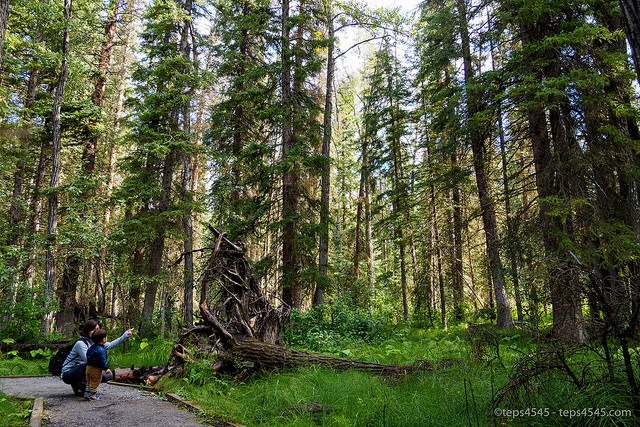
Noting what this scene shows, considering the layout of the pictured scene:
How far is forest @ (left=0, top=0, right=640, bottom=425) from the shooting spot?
161 inches

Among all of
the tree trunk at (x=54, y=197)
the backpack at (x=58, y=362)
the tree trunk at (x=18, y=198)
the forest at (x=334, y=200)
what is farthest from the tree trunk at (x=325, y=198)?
the tree trunk at (x=18, y=198)

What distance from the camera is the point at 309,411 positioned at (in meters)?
4.32

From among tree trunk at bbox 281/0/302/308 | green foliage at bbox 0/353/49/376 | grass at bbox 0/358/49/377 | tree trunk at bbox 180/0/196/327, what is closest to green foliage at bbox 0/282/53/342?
green foliage at bbox 0/353/49/376

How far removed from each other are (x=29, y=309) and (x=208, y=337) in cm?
727

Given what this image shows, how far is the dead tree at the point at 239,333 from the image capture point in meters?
6.14

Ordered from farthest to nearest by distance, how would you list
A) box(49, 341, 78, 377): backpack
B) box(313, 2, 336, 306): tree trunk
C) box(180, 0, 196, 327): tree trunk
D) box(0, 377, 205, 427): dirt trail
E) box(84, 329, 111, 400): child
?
box(180, 0, 196, 327): tree trunk → box(313, 2, 336, 306): tree trunk → box(49, 341, 78, 377): backpack → box(84, 329, 111, 400): child → box(0, 377, 205, 427): dirt trail

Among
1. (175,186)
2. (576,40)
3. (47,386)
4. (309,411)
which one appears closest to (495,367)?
(309,411)

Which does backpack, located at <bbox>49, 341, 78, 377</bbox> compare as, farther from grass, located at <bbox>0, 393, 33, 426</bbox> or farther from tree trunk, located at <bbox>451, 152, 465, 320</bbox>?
tree trunk, located at <bbox>451, 152, 465, 320</bbox>

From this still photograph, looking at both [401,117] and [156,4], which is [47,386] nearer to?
[156,4]

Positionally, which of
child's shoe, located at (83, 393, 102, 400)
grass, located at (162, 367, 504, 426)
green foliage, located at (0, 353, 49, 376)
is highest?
grass, located at (162, 367, 504, 426)

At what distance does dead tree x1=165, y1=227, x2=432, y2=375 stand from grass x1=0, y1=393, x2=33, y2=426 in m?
2.22

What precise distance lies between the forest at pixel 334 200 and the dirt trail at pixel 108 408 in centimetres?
73

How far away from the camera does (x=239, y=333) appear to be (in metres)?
7.04

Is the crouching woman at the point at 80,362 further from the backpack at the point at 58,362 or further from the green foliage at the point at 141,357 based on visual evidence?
the green foliage at the point at 141,357
